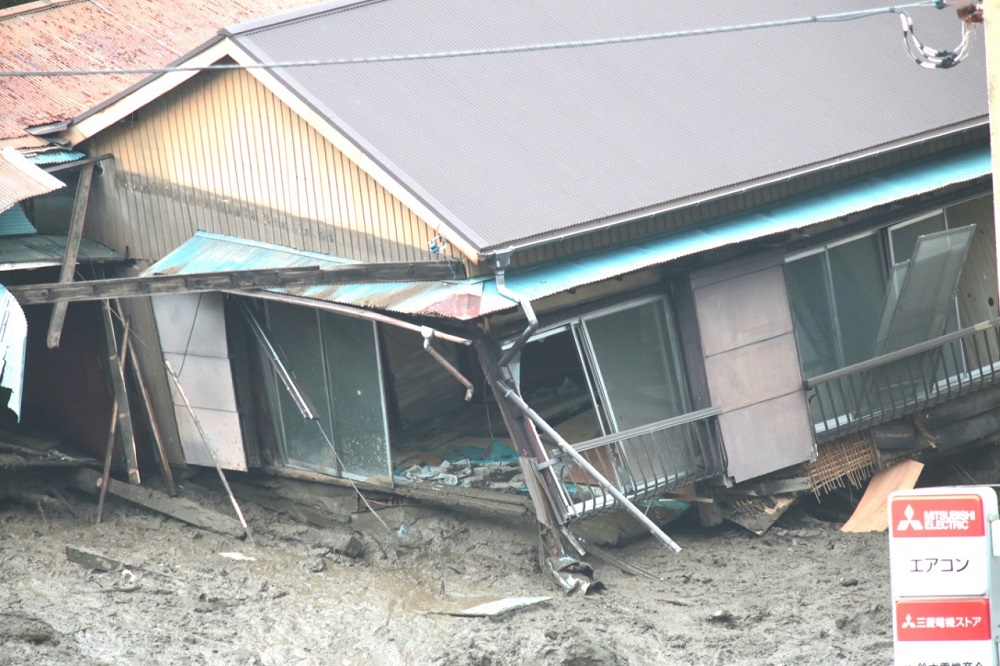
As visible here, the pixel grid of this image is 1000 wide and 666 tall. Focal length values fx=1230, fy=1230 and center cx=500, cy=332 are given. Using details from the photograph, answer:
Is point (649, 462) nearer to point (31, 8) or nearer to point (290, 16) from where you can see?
point (290, 16)

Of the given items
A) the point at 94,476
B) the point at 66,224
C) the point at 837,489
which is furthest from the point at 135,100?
the point at 837,489

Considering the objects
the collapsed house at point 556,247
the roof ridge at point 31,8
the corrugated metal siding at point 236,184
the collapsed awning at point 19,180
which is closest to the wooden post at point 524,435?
the collapsed house at point 556,247

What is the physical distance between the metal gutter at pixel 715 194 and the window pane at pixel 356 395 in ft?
6.67

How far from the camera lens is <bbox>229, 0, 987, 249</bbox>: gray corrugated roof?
11.1 m

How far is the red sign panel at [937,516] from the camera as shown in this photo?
242 inches

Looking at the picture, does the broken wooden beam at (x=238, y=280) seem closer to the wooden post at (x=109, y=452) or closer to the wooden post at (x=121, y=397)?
the wooden post at (x=121, y=397)

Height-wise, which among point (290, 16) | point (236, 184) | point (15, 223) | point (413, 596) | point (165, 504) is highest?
point (290, 16)

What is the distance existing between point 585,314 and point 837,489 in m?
3.72

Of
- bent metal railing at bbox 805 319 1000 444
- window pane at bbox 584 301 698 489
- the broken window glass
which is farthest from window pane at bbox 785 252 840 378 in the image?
the broken window glass

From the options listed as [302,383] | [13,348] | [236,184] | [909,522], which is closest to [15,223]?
[13,348]

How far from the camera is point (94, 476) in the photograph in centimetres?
1300

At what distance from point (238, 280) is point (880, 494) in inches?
262

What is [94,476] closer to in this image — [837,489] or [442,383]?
[442,383]

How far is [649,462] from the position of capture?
1138 centimetres
